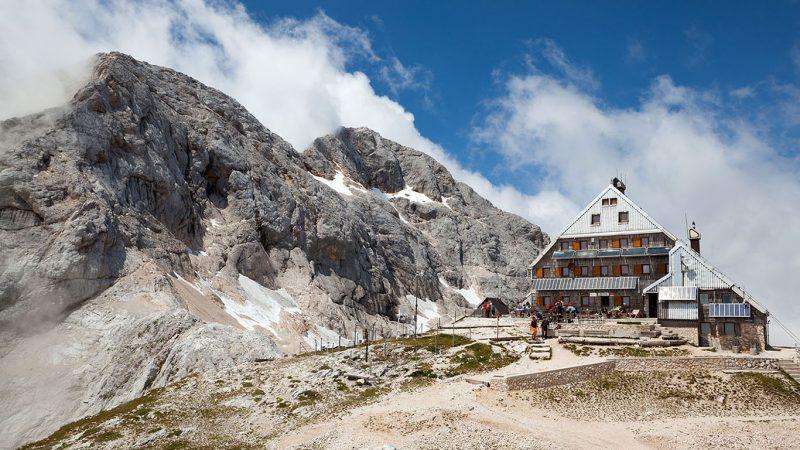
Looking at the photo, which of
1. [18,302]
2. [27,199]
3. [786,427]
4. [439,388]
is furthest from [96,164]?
[786,427]

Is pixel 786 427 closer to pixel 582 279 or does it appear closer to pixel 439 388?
pixel 439 388

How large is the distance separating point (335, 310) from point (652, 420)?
294 ft

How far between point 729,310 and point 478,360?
23.4 meters

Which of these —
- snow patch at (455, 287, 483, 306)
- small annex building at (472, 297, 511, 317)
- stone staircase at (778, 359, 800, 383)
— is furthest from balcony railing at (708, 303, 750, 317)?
snow patch at (455, 287, 483, 306)

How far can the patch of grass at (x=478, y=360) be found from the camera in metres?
46.7

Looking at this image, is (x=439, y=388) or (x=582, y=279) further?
(x=582, y=279)

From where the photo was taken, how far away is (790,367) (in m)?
41.8

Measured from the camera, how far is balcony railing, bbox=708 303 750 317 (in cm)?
5359

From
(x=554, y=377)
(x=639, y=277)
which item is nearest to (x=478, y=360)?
(x=554, y=377)

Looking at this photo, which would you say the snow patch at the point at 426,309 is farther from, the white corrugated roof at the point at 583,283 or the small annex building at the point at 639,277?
the small annex building at the point at 639,277

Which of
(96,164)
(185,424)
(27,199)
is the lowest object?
(185,424)

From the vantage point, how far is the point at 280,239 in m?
130

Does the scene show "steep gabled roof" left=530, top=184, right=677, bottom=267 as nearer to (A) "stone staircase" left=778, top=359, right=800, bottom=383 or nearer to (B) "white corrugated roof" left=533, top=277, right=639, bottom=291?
(B) "white corrugated roof" left=533, top=277, right=639, bottom=291

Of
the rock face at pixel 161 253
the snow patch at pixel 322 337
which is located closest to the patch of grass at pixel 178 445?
the rock face at pixel 161 253
